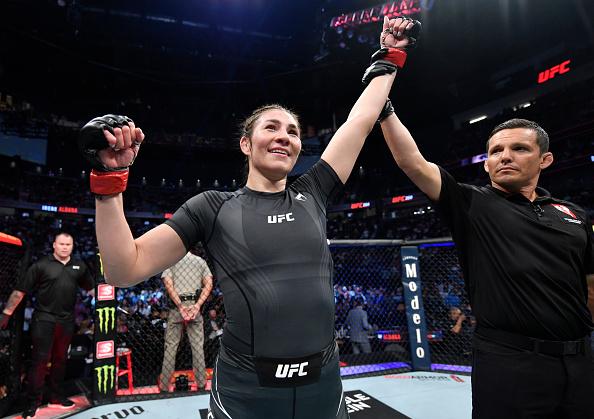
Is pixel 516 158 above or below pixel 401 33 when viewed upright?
below

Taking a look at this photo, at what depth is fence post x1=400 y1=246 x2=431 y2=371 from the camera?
175 inches

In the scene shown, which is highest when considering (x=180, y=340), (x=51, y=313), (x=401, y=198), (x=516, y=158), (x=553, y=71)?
(x=553, y=71)

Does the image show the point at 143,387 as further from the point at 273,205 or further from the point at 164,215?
the point at 164,215

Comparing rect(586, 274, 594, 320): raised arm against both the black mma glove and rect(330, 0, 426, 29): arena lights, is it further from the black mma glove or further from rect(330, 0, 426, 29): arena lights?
rect(330, 0, 426, 29): arena lights

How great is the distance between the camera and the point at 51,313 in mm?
3652

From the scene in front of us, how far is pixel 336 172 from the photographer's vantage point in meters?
1.56

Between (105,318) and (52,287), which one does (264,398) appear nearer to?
(105,318)

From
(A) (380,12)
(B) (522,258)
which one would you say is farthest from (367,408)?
(A) (380,12)

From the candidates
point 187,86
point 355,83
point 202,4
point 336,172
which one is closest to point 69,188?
point 187,86

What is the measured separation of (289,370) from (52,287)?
137 inches

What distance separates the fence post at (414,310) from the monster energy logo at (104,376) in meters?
3.23

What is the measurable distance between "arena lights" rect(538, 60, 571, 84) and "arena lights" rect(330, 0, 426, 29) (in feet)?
26.6

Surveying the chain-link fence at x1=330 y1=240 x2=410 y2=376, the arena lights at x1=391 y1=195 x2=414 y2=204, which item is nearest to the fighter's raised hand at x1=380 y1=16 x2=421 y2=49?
the chain-link fence at x1=330 y1=240 x2=410 y2=376

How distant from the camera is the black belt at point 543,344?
149cm
